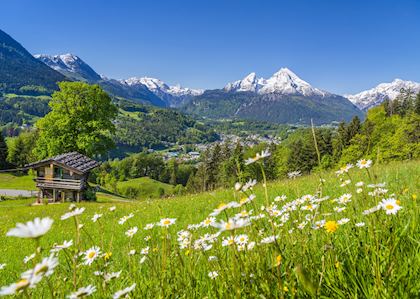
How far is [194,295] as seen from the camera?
1.79m

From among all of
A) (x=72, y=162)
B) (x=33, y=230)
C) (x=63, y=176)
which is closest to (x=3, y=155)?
(x=63, y=176)

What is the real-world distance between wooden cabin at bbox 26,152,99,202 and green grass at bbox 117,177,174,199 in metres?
71.4

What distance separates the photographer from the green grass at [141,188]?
106 m

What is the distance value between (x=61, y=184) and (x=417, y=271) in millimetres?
32599

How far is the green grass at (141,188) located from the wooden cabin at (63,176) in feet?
234

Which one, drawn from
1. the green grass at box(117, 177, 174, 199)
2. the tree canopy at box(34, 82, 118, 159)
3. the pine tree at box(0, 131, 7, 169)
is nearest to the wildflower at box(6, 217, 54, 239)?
the tree canopy at box(34, 82, 118, 159)

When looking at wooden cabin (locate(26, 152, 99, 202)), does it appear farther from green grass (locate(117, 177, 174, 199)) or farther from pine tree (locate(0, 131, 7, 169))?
green grass (locate(117, 177, 174, 199))

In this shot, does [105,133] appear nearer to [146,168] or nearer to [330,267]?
[330,267]

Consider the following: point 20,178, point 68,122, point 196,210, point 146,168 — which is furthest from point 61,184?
point 146,168

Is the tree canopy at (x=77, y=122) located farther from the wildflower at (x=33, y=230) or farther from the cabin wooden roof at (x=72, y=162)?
the wildflower at (x=33, y=230)

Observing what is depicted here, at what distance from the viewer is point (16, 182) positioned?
5769 cm

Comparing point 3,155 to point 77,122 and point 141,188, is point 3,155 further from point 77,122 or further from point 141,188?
point 77,122

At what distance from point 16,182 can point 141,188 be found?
53301 millimetres

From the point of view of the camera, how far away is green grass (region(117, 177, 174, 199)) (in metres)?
106
